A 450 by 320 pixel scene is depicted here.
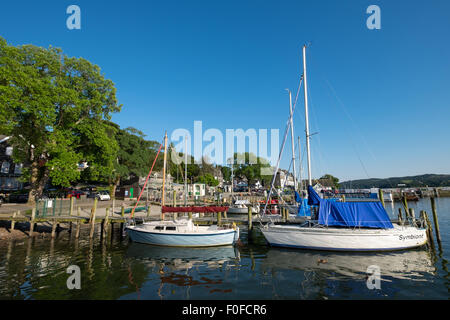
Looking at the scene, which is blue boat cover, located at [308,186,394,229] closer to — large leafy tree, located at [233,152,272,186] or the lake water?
the lake water

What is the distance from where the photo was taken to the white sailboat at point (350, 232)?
53.5ft

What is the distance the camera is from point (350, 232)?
16328mm

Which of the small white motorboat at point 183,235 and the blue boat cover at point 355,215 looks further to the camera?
the small white motorboat at point 183,235

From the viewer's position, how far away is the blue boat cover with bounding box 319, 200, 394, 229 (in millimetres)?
16906

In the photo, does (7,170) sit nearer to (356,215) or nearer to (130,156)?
(130,156)

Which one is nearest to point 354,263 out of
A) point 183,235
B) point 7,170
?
point 183,235

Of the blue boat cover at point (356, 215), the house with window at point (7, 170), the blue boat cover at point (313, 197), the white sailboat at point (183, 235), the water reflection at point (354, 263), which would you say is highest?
the house with window at point (7, 170)

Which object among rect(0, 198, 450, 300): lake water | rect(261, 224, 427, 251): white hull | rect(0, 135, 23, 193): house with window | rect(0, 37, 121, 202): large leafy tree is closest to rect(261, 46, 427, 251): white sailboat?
rect(261, 224, 427, 251): white hull

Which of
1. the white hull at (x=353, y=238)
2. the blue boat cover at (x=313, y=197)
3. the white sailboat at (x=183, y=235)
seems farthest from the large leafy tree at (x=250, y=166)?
the white hull at (x=353, y=238)

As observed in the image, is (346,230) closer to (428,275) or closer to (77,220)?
(428,275)

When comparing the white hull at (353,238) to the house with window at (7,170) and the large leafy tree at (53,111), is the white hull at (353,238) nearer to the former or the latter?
the large leafy tree at (53,111)

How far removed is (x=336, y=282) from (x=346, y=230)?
6.04 meters

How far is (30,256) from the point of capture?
1579cm

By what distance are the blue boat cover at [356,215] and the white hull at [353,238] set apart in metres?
0.49
